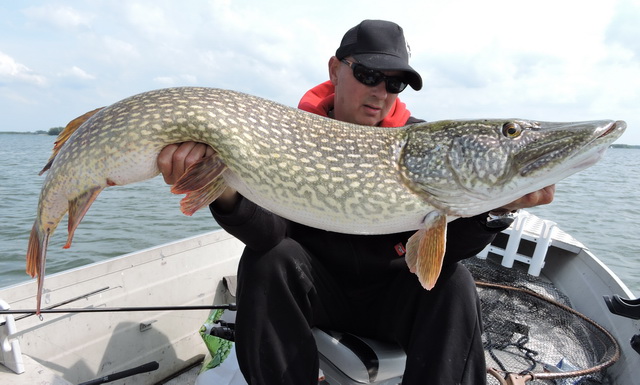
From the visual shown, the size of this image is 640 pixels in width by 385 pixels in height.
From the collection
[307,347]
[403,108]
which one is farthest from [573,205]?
[307,347]

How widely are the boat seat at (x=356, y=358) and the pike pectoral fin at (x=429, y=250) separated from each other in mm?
410

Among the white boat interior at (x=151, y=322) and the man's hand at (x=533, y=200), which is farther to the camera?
the white boat interior at (x=151, y=322)

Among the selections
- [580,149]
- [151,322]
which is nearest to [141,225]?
[151,322]

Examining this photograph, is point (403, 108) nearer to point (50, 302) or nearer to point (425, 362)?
point (425, 362)

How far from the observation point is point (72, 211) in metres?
1.65

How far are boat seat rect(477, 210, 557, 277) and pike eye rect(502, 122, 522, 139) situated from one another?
7.37 feet

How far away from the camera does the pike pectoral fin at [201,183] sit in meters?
1.50

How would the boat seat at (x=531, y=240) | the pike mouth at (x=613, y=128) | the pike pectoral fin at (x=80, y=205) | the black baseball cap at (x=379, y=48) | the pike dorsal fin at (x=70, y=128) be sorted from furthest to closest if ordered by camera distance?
the boat seat at (x=531, y=240)
the black baseball cap at (x=379, y=48)
the pike dorsal fin at (x=70, y=128)
the pike pectoral fin at (x=80, y=205)
the pike mouth at (x=613, y=128)

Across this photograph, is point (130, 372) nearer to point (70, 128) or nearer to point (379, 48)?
point (70, 128)

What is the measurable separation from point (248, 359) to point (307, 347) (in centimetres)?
24

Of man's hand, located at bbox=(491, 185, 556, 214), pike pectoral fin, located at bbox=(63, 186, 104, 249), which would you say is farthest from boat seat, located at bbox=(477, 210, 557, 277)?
pike pectoral fin, located at bbox=(63, 186, 104, 249)

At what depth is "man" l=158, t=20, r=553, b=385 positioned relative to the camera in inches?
62.8

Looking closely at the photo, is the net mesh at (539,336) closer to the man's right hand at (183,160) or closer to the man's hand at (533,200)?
the man's hand at (533,200)

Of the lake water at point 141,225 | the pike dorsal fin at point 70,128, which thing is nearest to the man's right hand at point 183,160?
the pike dorsal fin at point 70,128
